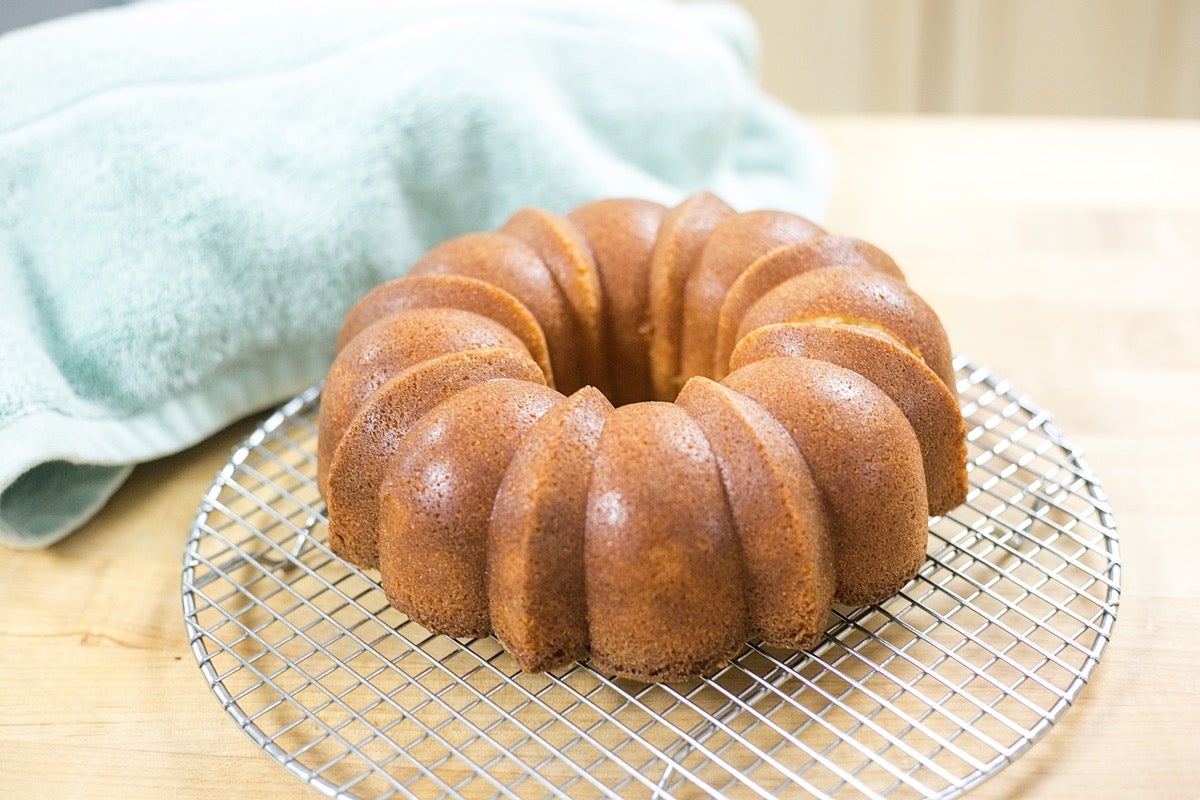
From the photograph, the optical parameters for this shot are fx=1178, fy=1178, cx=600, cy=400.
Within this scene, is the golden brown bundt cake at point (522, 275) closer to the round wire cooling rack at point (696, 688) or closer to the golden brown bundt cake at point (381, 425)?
the golden brown bundt cake at point (381, 425)

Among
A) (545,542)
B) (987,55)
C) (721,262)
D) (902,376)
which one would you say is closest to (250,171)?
(721,262)

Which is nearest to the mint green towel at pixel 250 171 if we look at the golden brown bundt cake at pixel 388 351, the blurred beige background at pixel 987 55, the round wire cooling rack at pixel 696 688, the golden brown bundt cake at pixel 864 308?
the round wire cooling rack at pixel 696 688

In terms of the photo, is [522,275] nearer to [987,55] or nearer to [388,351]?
[388,351]

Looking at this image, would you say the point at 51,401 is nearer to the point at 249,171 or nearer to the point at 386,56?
the point at 249,171

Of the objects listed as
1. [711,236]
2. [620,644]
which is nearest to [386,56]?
[711,236]

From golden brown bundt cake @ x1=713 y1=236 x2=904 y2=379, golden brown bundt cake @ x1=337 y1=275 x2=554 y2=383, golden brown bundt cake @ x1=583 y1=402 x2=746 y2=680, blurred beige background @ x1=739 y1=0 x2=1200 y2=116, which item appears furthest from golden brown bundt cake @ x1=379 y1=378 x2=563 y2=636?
blurred beige background @ x1=739 y1=0 x2=1200 y2=116
